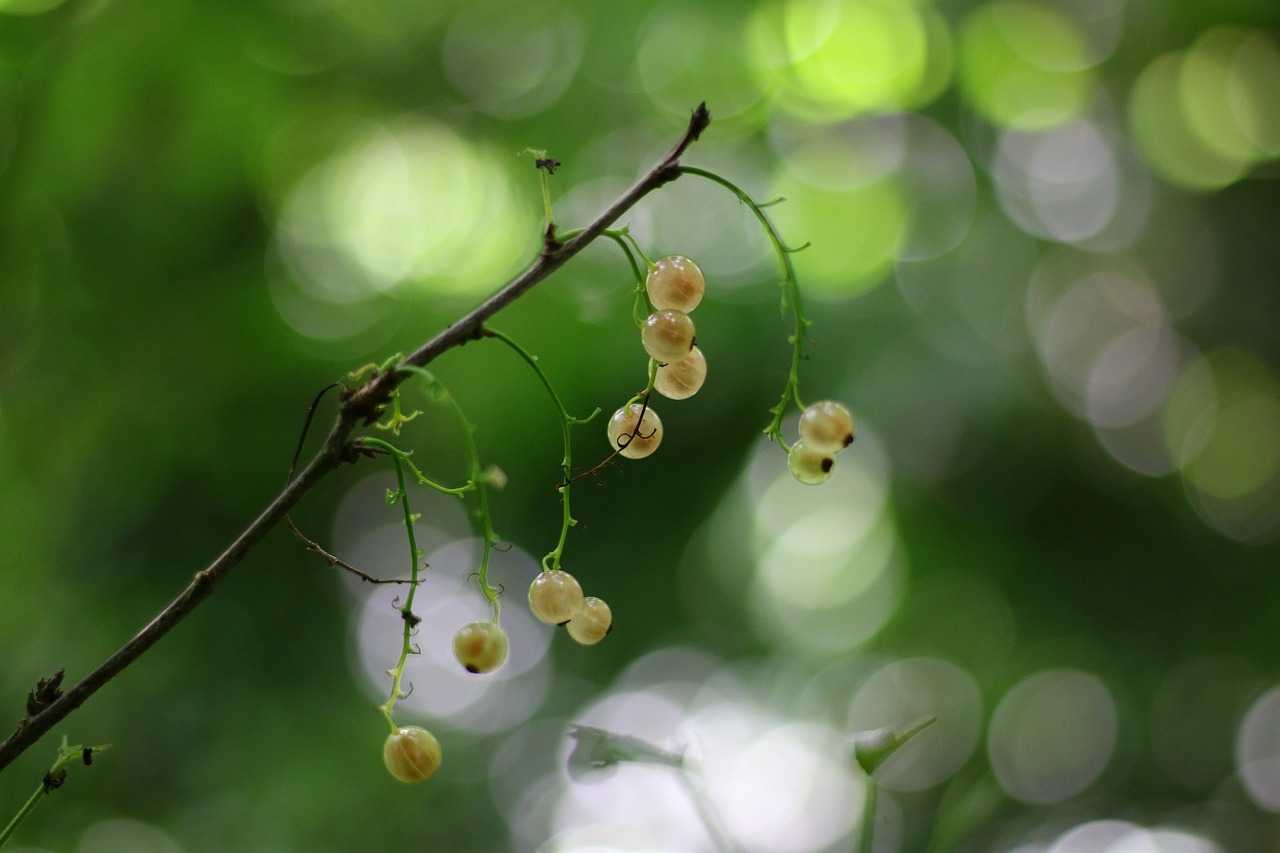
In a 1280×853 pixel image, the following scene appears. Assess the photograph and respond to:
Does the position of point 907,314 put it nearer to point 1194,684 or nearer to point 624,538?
point 624,538

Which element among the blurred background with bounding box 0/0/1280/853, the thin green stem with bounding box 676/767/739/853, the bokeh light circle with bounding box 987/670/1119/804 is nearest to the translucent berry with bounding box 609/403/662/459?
the thin green stem with bounding box 676/767/739/853

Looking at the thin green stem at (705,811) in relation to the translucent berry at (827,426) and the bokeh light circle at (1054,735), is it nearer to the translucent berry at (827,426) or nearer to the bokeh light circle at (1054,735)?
the translucent berry at (827,426)

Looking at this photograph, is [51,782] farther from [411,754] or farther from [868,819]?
[868,819]

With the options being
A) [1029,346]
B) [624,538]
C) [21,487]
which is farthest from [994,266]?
[21,487]

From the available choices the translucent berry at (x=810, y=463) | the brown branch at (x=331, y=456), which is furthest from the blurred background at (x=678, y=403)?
the brown branch at (x=331, y=456)

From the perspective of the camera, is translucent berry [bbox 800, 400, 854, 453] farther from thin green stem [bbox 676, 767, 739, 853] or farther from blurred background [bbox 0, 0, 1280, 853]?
blurred background [bbox 0, 0, 1280, 853]

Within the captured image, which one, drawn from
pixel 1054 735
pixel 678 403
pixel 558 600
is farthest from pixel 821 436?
pixel 1054 735
